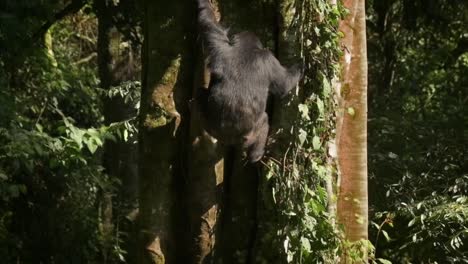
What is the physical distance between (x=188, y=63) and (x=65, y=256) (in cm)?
524

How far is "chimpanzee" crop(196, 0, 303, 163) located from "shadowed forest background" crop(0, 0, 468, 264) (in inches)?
4.2

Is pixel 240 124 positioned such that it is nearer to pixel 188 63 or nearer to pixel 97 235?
pixel 188 63

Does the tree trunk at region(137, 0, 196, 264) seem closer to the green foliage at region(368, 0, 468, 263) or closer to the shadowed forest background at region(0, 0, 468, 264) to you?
the shadowed forest background at region(0, 0, 468, 264)

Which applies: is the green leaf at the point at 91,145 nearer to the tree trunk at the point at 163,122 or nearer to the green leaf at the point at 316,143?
the tree trunk at the point at 163,122

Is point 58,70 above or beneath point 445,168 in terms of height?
above

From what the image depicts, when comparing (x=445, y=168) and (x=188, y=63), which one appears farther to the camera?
(x=445, y=168)

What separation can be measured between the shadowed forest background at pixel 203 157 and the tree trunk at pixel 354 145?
4 cm

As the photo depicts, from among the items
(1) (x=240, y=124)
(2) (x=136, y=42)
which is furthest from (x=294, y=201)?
(2) (x=136, y=42)

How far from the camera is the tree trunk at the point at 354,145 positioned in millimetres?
4723

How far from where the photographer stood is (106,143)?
9.38 meters

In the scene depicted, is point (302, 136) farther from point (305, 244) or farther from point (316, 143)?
point (305, 244)

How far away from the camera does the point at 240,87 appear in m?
4.36

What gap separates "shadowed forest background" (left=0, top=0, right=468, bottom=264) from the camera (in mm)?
4211

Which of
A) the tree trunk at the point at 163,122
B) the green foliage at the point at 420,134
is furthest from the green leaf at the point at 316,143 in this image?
the green foliage at the point at 420,134
